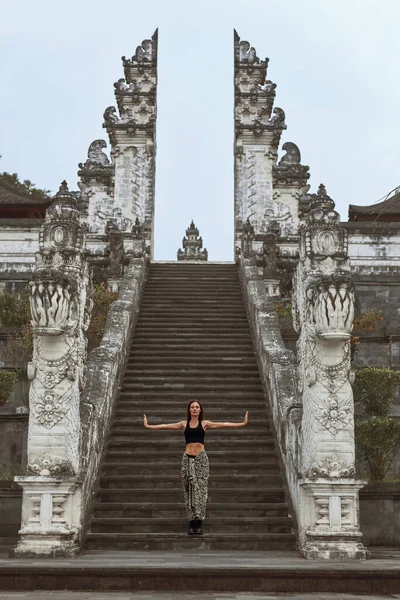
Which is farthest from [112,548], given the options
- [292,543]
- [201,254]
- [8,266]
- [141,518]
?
[201,254]

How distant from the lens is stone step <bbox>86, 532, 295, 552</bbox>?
1014 cm

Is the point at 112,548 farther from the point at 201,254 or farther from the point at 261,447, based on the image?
the point at 201,254

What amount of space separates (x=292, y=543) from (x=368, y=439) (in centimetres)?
249

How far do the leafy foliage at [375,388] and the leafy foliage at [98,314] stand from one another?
519 cm

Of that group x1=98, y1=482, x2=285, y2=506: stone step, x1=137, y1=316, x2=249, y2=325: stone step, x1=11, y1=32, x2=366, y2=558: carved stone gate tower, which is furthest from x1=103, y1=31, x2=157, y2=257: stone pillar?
x1=98, y1=482, x2=285, y2=506: stone step

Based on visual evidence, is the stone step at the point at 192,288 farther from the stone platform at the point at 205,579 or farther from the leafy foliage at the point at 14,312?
the stone platform at the point at 205,579

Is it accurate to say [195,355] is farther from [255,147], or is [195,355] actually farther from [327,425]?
[255,147]

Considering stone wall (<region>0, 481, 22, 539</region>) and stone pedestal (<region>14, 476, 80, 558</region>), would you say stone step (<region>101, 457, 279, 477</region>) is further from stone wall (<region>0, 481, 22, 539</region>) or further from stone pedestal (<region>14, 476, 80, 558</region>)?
stone pedestal (<region>14, 476, 80, 558</region>)

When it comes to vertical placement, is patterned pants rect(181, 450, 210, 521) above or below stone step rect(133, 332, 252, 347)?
below

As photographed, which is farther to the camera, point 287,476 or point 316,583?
point 287,476

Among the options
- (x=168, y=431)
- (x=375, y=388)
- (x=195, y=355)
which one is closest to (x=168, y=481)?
(x=168, y=431)

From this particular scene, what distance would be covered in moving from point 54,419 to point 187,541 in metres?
2.12

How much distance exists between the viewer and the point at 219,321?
1722 cm

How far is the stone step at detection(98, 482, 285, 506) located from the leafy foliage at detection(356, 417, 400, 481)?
173 centimetres
